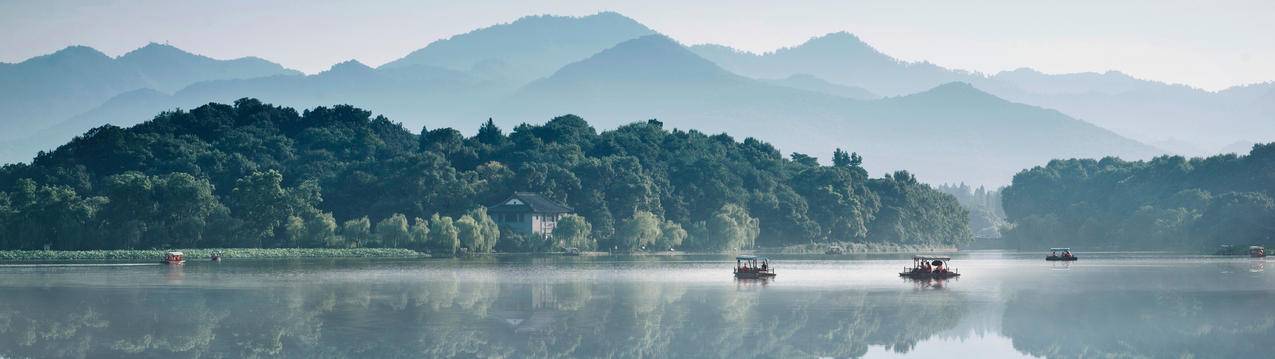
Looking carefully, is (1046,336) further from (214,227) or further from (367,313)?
(214,227)

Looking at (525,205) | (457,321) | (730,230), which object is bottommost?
(457,321)

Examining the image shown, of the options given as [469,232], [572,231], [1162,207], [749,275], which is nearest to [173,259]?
[469,232]

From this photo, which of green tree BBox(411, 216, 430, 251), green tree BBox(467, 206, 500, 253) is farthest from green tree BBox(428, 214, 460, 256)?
green tree BBox(467, 206, 500, 253)

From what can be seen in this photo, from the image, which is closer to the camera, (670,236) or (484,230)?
(484,230)

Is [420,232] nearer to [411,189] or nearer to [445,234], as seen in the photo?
[445,234]

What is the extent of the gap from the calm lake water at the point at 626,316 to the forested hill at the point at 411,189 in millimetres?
31786

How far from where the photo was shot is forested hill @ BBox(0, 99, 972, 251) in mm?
102812

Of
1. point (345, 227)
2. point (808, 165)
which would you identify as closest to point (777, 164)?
point (808, 165)

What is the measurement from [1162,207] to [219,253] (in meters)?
108

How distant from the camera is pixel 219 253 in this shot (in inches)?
4001

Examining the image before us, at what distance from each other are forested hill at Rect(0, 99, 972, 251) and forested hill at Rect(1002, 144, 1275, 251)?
1609 centimetres

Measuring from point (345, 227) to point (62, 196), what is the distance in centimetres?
2217

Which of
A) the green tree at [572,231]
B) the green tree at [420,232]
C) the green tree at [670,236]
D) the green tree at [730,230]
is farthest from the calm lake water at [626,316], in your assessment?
the green tree at [730,230]

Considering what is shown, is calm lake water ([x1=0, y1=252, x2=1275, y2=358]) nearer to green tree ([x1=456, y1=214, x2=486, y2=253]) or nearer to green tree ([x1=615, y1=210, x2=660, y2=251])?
green tree ([x1=456, y1=214, x2=486, y2=253])
